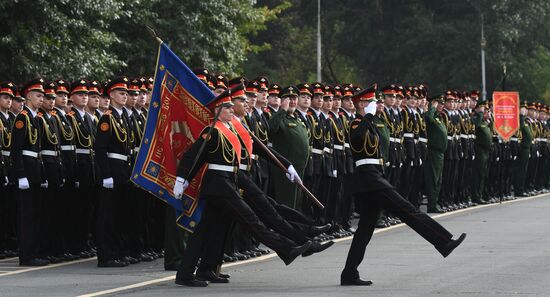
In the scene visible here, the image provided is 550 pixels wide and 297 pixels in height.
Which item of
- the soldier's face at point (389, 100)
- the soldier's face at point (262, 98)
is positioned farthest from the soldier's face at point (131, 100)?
the soldier's face at point (389, 100)

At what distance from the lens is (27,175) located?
15047 millimetres

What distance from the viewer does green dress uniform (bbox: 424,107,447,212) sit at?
22594 millimetres

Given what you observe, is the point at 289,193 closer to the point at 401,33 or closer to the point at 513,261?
the point at 513,261

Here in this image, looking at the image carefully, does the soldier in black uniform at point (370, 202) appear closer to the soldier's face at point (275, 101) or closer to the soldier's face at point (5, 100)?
the soldier's face at point (275, 101)

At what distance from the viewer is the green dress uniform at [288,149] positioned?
17.0 meters

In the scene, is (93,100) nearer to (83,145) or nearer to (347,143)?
(83,145)

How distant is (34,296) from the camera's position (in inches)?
479

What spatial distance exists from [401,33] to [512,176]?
30.7m

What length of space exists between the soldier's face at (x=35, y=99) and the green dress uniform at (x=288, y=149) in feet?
10.0

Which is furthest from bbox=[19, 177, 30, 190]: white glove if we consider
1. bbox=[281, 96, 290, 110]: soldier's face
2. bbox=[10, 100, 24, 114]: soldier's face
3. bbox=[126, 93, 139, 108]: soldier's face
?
bbox=[281, 96, 290, 110]: soldier's face

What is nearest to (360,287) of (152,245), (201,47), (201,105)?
(201,105)

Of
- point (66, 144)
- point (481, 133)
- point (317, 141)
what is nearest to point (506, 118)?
point (481, 133)

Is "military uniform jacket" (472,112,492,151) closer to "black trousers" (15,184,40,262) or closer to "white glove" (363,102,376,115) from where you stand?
"black trousers" (15,184,40,262)

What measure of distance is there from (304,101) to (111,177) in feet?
12.8
